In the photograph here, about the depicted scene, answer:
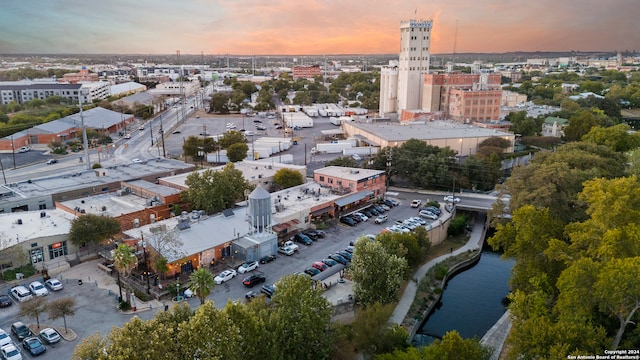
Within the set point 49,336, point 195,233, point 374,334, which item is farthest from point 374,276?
point 49,336

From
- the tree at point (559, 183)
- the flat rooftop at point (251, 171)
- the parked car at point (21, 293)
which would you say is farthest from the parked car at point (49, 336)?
the tree at point (559, 183)

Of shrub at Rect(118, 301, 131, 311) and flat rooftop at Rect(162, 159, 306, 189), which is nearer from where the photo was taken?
shrub at Rect(118, 301, 131, 311)

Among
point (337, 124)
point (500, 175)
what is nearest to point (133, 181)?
point (500, 175)

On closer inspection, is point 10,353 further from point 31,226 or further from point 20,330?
point 31,226

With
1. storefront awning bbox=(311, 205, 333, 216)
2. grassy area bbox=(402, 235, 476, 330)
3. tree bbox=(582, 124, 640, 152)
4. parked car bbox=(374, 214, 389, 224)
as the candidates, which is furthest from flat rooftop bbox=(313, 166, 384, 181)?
tree bbox=(582, 124, 640, 152)

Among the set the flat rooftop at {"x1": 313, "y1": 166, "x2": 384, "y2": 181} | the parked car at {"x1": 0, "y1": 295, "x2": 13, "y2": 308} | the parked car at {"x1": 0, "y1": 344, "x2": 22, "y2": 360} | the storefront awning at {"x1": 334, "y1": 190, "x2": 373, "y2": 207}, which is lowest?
the parked car at {"x1": 0, "y1": 295, "x2": 13, "y2": 308}

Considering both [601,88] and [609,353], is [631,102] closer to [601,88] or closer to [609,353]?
[601,88]

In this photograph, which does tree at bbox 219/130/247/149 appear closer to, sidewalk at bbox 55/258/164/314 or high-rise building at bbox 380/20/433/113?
sidewalk at bbox 55/258/164/314
